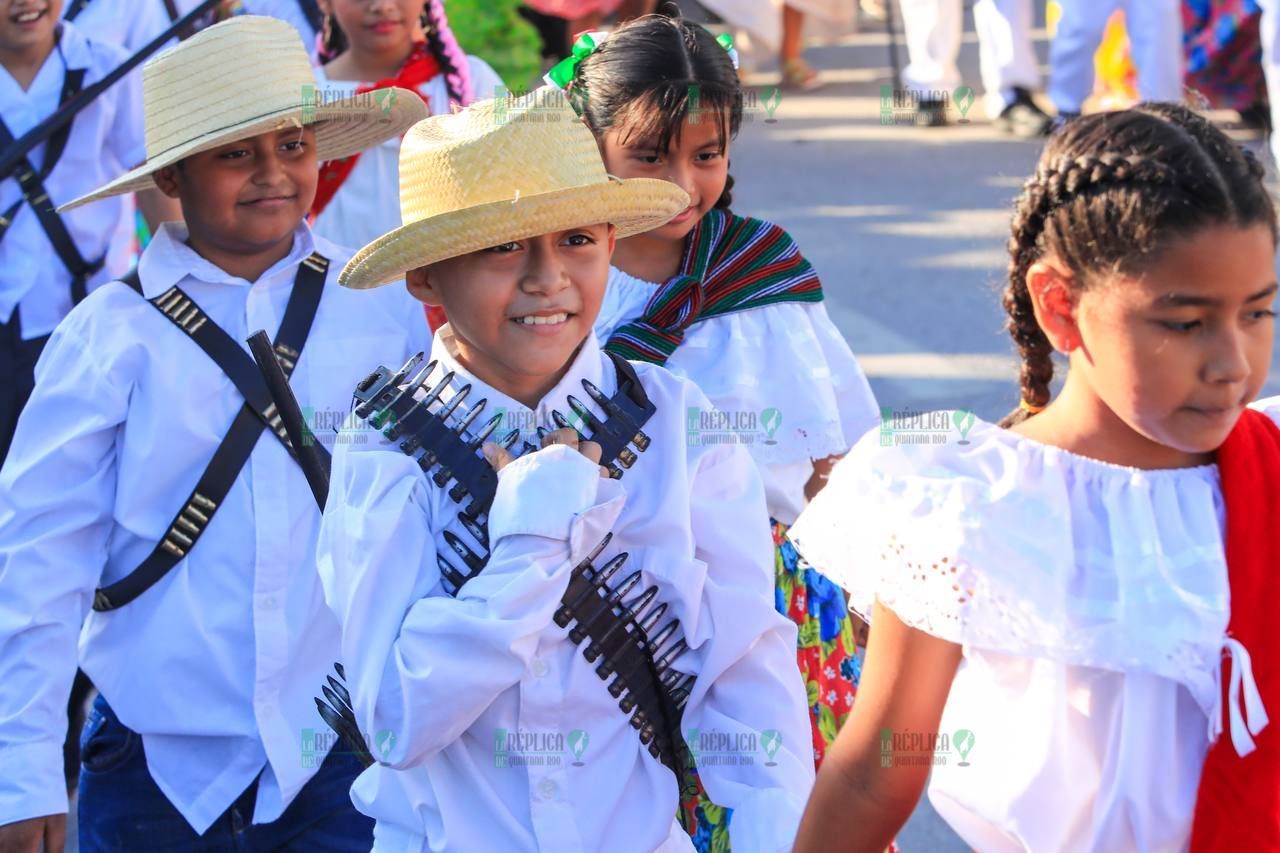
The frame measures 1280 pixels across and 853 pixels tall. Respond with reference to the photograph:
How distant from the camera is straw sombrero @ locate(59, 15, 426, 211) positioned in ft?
11.4

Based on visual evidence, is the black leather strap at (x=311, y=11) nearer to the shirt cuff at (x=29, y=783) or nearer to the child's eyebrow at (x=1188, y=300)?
the shirt cuff at (x=29, y=783)

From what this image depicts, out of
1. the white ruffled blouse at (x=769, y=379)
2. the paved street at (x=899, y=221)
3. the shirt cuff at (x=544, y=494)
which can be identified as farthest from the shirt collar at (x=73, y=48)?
the shirt cuff at (x=544, y=494)

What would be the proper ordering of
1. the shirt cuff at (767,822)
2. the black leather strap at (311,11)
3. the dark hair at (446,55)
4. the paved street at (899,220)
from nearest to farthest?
the shirt cuff at (767,822)
the dark hair at (446,55)
the black leather strap at (311,11)
the paved street at (899,220)

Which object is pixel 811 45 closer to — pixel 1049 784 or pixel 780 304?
pixel 780 304

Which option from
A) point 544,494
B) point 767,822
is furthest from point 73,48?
point 767,822

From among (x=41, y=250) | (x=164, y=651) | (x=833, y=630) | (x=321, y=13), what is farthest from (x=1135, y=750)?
(x=321, y=13)

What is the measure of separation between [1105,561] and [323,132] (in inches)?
89.1

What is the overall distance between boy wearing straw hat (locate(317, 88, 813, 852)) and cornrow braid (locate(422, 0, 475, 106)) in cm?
247

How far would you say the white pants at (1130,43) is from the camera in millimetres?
9289

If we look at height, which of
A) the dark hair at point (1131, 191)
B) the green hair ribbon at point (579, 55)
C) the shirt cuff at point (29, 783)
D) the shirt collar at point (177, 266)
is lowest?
the shirt cuff at point (29, 783)

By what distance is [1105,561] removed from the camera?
2.21 metres

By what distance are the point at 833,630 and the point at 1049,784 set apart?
1.46 meters

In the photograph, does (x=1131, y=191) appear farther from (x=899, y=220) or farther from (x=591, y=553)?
(x=899, y=220)

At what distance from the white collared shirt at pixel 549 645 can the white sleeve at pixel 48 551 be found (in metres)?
0.85
